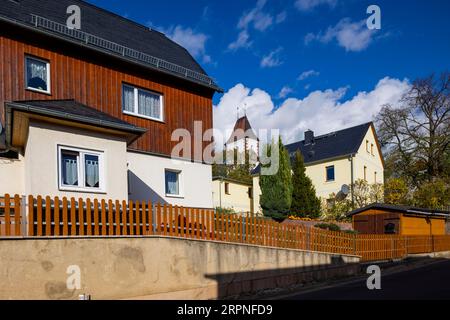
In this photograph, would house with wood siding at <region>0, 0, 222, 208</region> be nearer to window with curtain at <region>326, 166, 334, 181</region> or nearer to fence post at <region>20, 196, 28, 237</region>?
fence post at <region>20, 196, 28, 237</region>

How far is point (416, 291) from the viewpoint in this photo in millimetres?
11930

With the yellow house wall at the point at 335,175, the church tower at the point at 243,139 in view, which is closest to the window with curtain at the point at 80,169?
the yellow house wall at the point at 335,175

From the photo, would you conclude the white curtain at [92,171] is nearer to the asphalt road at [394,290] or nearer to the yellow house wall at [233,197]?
the asphalt road at [394,290]

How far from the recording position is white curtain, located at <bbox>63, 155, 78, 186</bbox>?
11.3 metres

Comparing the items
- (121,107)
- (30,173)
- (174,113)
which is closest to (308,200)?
(174,113)

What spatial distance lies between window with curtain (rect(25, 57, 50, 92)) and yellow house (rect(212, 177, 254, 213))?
2289cm

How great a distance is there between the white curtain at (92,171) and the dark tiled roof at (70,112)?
946mm

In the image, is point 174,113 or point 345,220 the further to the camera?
point 345,220

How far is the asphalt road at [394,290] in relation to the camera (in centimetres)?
1114

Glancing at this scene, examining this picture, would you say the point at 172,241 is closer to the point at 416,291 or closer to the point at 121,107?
the point at 416,291

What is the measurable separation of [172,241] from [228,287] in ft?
6.71

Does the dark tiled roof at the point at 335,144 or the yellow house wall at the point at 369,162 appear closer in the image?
the yellow house wall at the point at 369,162

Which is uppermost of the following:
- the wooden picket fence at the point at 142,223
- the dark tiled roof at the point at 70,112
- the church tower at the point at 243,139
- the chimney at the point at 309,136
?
the church tower at the point at 243,139

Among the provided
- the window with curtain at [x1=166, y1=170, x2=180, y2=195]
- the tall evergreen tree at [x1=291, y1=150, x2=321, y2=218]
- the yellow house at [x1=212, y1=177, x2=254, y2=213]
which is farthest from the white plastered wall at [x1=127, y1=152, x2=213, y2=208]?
the yellow house at [x1=212, y1=177, x2=254, y2=213]
